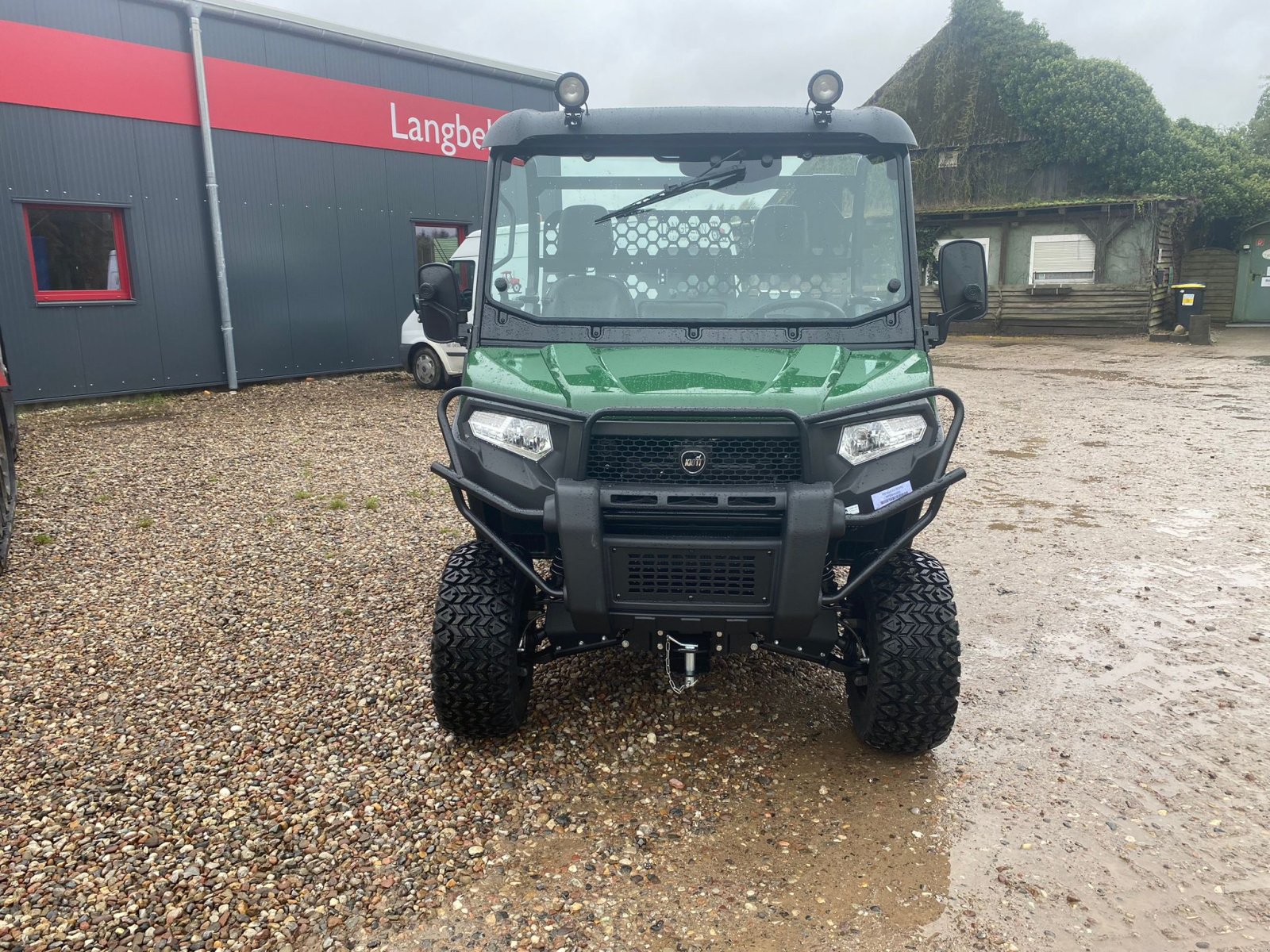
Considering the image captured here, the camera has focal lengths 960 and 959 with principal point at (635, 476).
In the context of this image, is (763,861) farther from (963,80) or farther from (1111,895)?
(963,80)

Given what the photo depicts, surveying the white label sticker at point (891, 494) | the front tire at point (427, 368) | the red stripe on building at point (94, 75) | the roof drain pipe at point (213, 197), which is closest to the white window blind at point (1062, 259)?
the front tire at point (427, 368)

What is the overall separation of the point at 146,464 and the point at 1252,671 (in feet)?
27.1

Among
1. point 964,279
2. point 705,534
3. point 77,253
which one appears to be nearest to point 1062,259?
point 77,253

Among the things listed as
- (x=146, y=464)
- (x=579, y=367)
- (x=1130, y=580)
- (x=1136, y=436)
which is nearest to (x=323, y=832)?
(x=579, y=367)

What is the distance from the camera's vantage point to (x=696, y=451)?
299 centimetres

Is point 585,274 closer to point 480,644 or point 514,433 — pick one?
point 514,433

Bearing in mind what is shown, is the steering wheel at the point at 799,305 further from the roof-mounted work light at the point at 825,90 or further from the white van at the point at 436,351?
the white van at the point at 436,351

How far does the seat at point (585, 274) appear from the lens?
3.67 meters

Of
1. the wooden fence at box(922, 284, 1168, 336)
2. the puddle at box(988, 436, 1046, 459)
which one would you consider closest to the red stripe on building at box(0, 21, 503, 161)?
the puddle at box(988, 436, 1046, 459)

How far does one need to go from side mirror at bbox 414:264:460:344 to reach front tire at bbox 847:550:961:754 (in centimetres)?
193

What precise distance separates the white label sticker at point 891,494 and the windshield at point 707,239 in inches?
32.7

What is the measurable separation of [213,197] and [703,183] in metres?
10.7

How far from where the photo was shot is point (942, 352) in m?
19.6

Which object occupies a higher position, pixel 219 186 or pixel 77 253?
pixel 219 186
